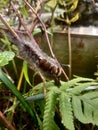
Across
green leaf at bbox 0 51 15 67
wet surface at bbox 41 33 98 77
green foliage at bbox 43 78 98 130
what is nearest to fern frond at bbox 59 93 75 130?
green foliage at bbox 43 78 98 130

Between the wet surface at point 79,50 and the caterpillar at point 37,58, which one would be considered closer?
the caterpillar at point 37,58

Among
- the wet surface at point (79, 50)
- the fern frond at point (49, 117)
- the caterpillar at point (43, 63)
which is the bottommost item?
the wet surface at point (79, 50)

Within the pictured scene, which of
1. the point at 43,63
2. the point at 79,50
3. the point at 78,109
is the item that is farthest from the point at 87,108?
the point at 79,50

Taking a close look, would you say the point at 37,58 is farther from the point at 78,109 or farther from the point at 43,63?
the point at 78,109

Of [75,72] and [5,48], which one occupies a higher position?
[5,48]

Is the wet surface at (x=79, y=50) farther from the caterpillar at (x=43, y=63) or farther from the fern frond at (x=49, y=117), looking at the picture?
the fern frond at (x=49, y=117)

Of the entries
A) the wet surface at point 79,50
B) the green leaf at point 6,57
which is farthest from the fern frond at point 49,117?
the wet surface at point 79,50

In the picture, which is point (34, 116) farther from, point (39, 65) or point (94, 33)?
point (94, 33)

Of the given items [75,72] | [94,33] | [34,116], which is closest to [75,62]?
[75,72]
